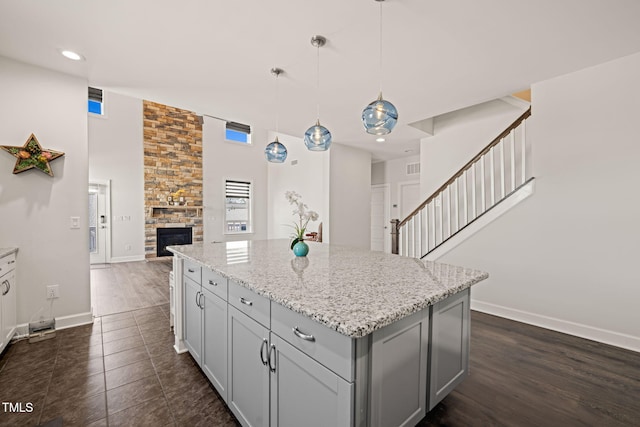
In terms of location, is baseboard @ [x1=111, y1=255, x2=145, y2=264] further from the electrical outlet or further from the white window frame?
the electrical outlet

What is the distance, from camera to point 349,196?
226 inches

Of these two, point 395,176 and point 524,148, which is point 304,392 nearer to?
point 524,148

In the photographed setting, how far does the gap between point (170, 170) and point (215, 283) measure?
6.46m

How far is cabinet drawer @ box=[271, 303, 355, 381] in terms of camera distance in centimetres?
92

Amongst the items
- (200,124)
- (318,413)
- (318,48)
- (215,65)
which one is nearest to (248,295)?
(318,413)

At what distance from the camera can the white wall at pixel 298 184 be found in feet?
18.1

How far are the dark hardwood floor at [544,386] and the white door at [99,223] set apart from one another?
736 cm

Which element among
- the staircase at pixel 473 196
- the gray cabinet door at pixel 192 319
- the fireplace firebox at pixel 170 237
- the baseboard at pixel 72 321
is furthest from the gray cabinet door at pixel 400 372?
the fireplace firebox at pixel 170 237

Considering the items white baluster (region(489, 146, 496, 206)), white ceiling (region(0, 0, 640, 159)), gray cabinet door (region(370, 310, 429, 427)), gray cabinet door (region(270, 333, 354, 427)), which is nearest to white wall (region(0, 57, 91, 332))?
white ceiling (region(0, 0, 640, 159))

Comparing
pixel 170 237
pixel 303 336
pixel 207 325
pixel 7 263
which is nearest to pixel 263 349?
pixel 303 336

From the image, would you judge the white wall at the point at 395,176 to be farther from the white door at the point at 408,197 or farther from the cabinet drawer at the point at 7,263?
the cabinet drawer at the point at 7,263

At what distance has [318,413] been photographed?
1028 millimetres

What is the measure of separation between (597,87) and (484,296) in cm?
248

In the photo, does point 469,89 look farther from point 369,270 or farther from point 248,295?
point 248,295
